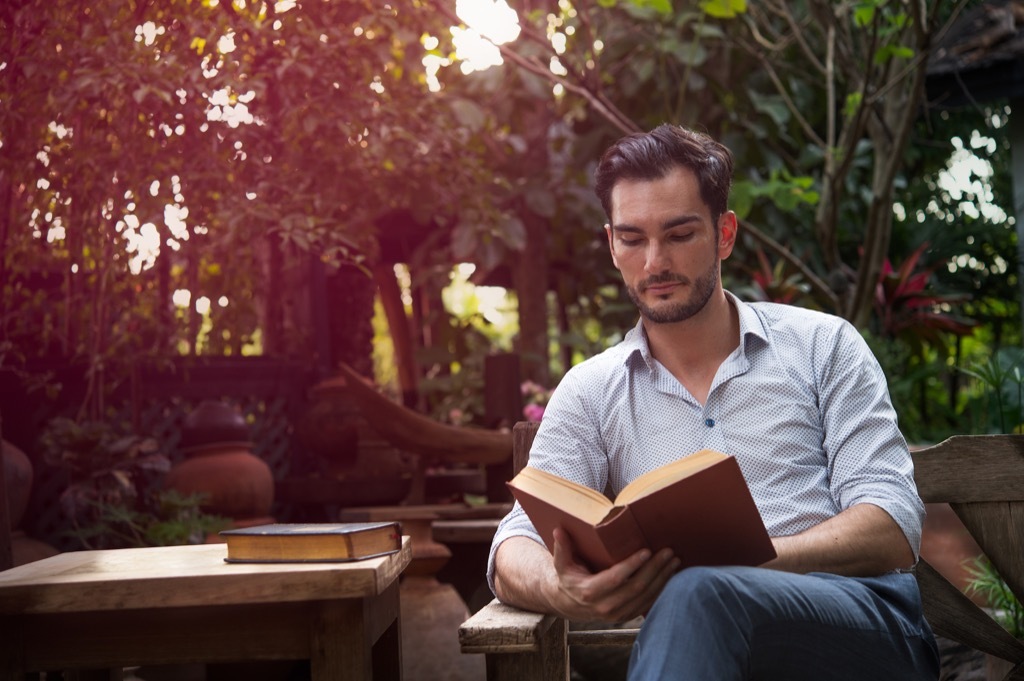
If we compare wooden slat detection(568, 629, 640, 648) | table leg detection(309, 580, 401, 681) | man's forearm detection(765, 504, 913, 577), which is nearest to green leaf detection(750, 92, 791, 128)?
wooden slat detection(568, 629, 640, 648)

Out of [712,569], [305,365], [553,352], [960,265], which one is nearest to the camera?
[712,569]

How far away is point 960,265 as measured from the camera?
346 inches

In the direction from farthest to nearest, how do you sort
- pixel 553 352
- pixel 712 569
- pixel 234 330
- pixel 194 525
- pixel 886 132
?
pixel 553 352 → pixel 234 330 → pixel 886 132 → pixel 194 525 → pixel 712 569

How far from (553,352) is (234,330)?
10947 millimetres

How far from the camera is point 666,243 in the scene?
2.56 metres

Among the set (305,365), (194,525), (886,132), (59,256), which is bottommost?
(194,525)

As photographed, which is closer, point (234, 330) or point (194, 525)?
point (194, 525)

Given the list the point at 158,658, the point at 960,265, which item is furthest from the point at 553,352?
the point at 158,658

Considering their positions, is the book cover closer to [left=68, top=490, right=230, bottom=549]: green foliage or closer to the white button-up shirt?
the white button-up shirt

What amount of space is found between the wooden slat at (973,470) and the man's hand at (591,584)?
0.97m

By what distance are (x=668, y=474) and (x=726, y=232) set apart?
979 millimetres

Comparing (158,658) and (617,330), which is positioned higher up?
(617,330)

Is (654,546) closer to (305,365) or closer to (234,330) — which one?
(234,330)

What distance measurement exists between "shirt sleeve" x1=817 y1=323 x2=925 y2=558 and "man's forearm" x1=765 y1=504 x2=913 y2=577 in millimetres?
29
